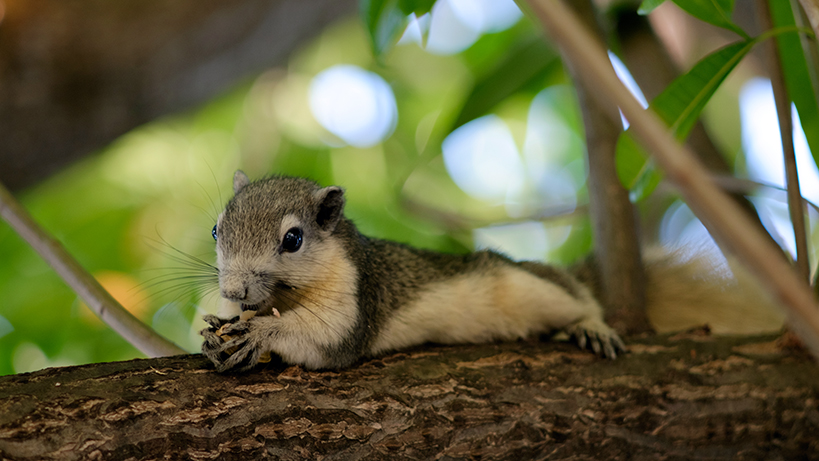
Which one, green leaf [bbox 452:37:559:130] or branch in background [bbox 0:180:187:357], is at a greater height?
green leaf [bbox 452:37:559:130]

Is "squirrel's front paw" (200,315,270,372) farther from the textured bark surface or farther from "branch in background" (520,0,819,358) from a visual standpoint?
"branch in background" (520,0,819,358)

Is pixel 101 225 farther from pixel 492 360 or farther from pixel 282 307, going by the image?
pixel 492 360

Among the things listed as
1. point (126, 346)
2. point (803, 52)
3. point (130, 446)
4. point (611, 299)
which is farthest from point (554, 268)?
point (126, 346)

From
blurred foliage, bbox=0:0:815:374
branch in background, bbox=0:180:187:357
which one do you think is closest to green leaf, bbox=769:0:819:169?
blurred foliage, bbox=0:0:815:374

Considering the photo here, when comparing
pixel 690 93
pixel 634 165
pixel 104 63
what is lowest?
pixel 634 165

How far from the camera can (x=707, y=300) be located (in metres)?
3.01

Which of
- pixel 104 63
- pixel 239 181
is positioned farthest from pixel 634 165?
pixel 104 63

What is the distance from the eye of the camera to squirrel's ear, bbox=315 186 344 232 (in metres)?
2.33

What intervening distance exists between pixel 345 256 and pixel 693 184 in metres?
1.68

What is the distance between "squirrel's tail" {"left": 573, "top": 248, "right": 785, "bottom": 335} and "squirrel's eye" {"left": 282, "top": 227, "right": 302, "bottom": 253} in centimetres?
153

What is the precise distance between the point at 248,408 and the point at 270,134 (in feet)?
10.5

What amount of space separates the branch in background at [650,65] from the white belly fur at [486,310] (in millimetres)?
1077

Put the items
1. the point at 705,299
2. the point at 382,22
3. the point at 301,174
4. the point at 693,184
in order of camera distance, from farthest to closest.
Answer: the point at 301,174 < the point at 705,299 < the point at 382,22 < the point at 693,184

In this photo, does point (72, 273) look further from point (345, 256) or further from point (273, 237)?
point (345, 256)
